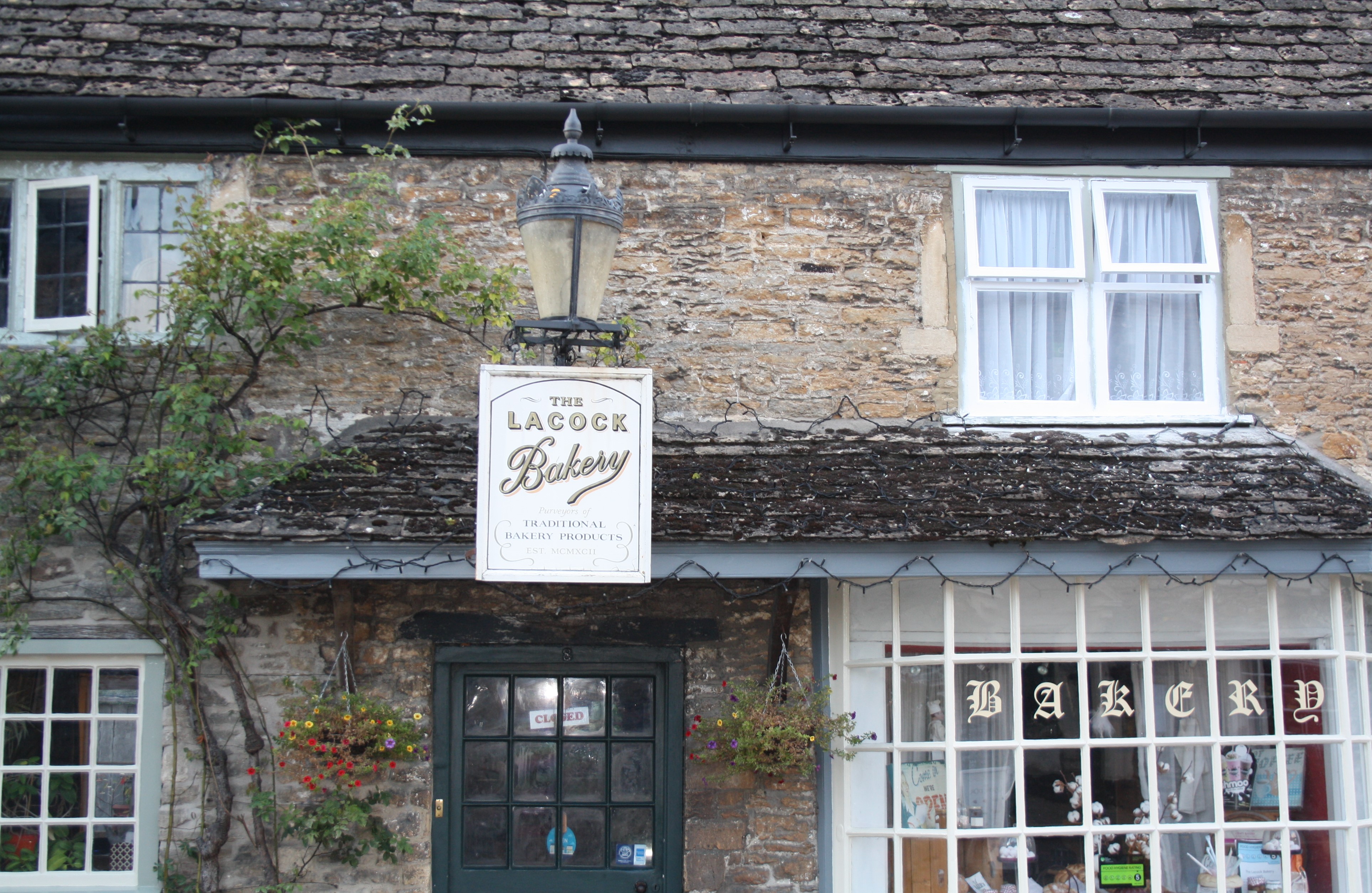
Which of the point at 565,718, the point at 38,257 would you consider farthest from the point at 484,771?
the point at 38,257

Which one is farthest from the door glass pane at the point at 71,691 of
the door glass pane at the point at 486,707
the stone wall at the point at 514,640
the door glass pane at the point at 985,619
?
the door glass pane at the point at 985,619

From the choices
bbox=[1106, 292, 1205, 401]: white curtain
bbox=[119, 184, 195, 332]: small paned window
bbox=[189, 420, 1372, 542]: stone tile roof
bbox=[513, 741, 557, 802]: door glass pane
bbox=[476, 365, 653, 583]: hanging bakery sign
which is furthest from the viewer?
bbox=[1106, 292, 1205, 401]: white curtain

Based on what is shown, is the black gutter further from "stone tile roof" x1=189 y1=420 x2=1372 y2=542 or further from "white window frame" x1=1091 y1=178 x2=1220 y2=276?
"stone tile roof" x1=189 y1=420 x2=1372 y2=542

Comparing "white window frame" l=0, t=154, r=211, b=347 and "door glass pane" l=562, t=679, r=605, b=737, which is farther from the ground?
"white window frame" l=0, t=154, r=211, b=347

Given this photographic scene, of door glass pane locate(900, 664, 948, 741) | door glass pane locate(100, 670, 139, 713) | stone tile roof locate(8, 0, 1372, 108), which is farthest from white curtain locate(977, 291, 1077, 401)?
door glass pane locate(100, 670, 139, 713)

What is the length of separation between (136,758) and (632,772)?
271cm

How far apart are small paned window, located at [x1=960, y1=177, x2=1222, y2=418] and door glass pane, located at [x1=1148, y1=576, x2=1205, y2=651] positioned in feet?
3.84

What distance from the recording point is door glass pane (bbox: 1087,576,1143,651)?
18.5 ft

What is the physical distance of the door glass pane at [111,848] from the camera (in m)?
5.68

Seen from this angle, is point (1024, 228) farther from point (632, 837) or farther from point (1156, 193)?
point (632, 837)

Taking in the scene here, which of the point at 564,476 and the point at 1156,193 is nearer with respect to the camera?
→ the point at 564,476

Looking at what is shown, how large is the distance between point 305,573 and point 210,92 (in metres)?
3.01

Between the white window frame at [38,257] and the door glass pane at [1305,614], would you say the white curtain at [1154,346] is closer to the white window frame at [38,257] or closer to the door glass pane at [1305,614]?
the door glass pane at [1305,614]

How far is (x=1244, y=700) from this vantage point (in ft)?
18.8
